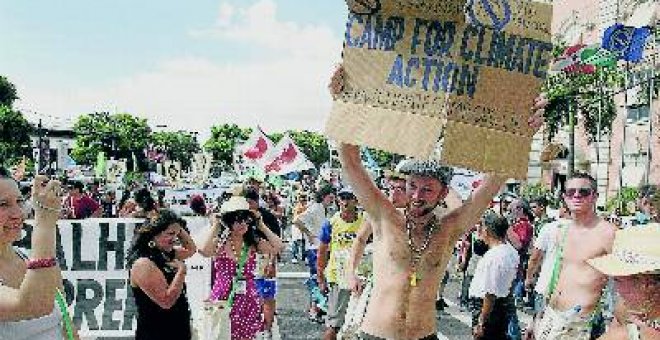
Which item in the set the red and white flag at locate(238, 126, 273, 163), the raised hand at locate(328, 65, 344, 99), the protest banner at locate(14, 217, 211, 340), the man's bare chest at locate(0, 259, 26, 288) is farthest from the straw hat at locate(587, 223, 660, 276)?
the red and white flag at locate(238, 126, 273, 163)

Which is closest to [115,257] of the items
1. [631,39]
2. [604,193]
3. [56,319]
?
[56,319]

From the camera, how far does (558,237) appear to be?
6.75 m

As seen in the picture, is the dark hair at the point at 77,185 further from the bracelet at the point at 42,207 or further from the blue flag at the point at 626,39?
the blue flag at the point at 626,39

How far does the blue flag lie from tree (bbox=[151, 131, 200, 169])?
11913 cm

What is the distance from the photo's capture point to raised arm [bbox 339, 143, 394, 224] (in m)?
4.58

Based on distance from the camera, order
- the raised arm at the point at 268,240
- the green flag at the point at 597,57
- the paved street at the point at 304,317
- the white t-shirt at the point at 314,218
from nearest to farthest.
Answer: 1. the raised arm at the point at 268,240
2. the paved street at the point at 304,317
3. the white t-shirt at the point at 314,218
4. the green flag at the point at 597,57

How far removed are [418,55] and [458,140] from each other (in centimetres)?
42

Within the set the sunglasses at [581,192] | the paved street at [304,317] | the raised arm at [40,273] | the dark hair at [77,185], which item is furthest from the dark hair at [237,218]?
the dark hair at [77,185]

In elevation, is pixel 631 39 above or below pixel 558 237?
above

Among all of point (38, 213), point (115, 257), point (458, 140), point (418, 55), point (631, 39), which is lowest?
point (115, 257)

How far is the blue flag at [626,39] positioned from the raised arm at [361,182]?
1862 cm

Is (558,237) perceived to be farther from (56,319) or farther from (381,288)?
(56,319)

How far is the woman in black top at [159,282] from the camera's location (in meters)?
5.82

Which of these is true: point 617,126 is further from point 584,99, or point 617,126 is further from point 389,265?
point 389,265
